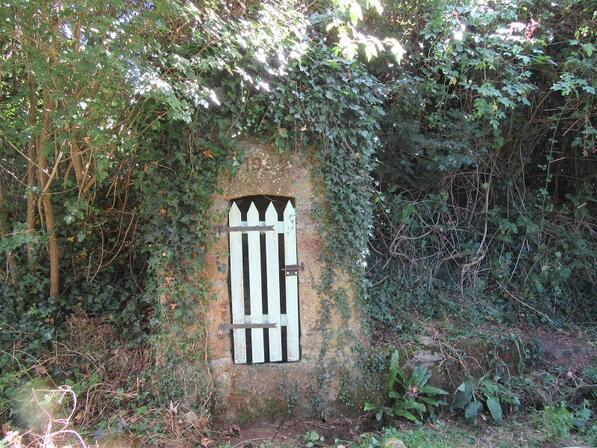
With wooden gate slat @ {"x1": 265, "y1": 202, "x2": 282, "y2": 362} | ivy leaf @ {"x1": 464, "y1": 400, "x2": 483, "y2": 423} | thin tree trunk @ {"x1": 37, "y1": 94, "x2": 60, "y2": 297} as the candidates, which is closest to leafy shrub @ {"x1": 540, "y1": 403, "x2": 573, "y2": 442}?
ivy leaf @ {"x1": 464, "y1": 400, "x2": 483, "y2": 423}

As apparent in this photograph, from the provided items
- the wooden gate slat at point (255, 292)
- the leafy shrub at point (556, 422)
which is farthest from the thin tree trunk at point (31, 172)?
the leafy shrub at point (556, 422)

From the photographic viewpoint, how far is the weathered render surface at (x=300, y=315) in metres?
4.38

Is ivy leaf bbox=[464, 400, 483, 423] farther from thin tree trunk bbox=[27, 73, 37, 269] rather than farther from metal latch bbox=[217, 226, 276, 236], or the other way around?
thin tree trunk bbox=[27, 73, 37, 269]

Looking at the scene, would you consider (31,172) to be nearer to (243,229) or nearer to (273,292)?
(243,229)

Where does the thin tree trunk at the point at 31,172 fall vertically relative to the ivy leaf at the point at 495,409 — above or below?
above

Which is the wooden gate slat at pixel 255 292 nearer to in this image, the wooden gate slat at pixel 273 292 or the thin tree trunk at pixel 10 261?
the wooden gate slat at pixel 273 292

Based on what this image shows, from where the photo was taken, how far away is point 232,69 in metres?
4.01

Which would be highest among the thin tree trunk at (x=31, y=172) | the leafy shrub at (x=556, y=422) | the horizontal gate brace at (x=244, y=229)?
the thin tree trunk at (x=31, y=172)

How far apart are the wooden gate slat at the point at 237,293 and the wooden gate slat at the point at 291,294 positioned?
0.44 meters

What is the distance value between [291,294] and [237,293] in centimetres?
54

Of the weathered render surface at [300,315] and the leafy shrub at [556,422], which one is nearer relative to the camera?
the leafy shrub at [556,422]

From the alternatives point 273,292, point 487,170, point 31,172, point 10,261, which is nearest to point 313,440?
point 273,292

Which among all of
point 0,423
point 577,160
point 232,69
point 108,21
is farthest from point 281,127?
point 577,160

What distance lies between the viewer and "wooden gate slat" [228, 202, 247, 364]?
4461mm
